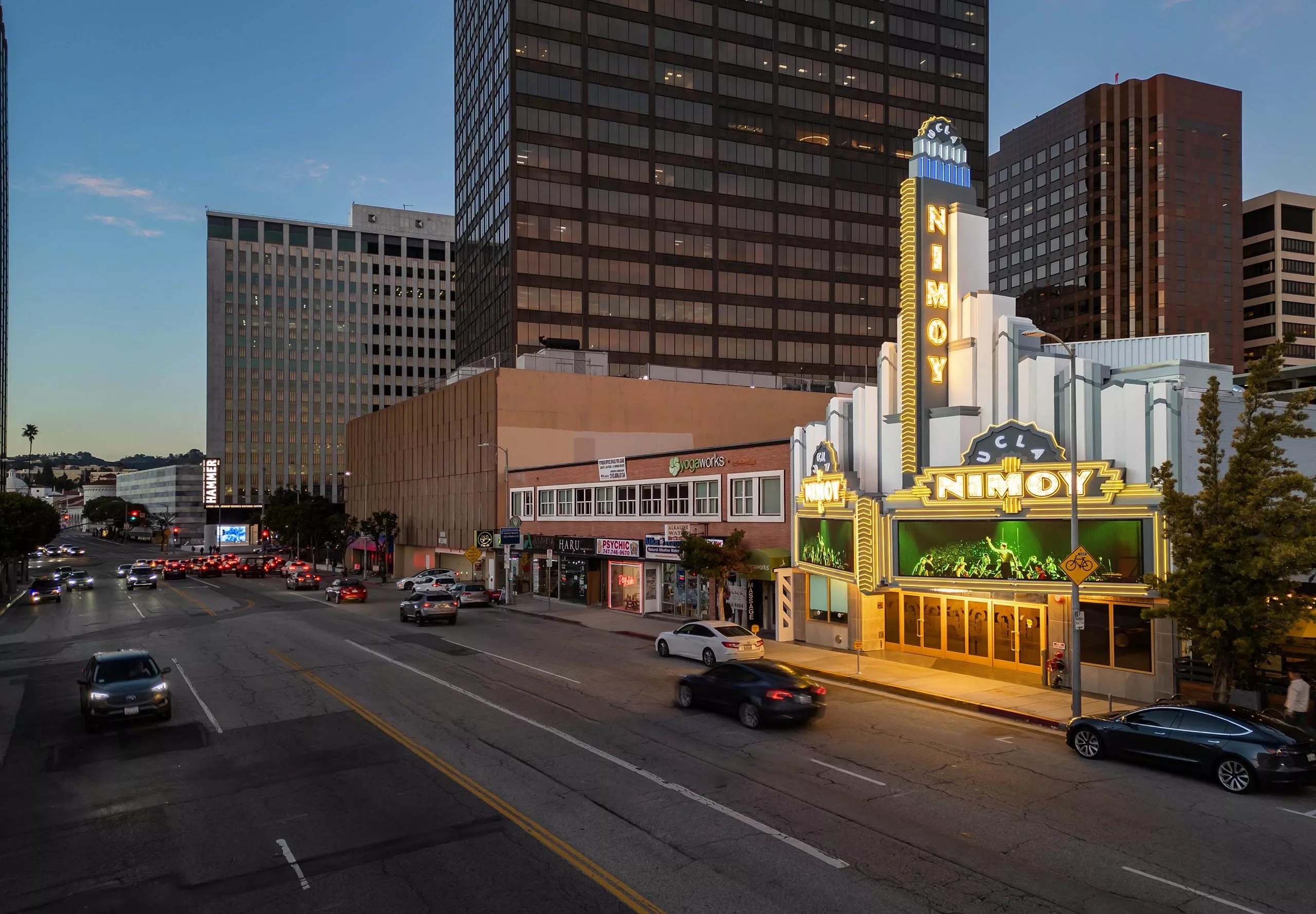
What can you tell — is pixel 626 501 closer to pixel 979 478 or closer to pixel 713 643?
pixel 713 643

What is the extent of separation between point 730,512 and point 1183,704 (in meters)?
23.0

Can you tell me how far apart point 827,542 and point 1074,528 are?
1076cm

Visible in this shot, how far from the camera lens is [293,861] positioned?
11367mm

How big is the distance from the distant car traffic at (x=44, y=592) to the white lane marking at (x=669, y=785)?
46703 millimetres

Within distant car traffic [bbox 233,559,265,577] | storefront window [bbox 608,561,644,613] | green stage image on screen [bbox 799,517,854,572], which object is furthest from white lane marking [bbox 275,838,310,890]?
distant car traffic [bbox 233,559,265,577]

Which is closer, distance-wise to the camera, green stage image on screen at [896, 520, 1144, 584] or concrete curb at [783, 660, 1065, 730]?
concrete curb at [783, 660, 1065, 730]

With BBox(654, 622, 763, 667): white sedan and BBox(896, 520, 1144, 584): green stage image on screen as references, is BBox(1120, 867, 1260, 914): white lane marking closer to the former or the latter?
Result: BBox(896, 520, 1144, 584): green stage image on screen

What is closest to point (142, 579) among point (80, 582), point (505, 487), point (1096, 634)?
point (80, 582)

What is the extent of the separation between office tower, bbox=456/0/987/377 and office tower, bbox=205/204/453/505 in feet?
247

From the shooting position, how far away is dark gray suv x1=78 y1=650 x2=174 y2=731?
1866cm

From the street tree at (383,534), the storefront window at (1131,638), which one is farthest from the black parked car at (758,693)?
the street tree at (383,534)

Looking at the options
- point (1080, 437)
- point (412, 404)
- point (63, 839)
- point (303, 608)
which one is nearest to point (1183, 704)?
point (1080, 437)

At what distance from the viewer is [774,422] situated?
70750mm

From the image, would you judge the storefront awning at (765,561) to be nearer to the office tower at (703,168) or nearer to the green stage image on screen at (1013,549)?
the green stage image on screen at (1013,549)
